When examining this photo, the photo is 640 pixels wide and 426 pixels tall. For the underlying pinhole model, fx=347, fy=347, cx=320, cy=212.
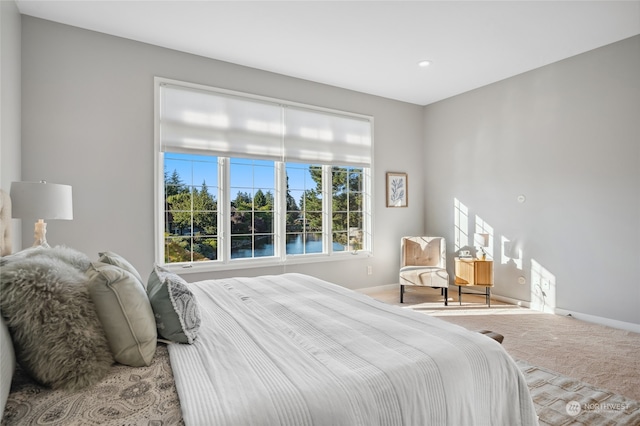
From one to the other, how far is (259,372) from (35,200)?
2.02 m

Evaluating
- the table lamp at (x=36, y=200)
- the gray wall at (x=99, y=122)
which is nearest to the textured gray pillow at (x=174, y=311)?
the table lamp at (x=36, y=200)

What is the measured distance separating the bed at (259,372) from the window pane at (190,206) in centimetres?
211

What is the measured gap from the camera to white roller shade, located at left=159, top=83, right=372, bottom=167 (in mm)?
3650

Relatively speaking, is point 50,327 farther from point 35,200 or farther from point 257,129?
point 257,129

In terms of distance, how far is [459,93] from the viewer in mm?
5012

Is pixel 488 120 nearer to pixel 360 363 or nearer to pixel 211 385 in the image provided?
pixel 360 363

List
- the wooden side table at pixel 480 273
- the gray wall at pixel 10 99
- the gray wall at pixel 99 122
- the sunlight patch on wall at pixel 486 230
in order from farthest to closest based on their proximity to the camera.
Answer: the sunlight patch on wall at pixel 486 230, the wooden side table at pixel 480 273, the gray wall at pixel 99 122, the gray wall at pixel 10 99

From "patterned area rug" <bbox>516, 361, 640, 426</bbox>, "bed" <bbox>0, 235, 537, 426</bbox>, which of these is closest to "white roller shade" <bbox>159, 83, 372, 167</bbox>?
"bed" <bbox>0, 235, 537, 426</bbox>

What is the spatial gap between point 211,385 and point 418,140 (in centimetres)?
516

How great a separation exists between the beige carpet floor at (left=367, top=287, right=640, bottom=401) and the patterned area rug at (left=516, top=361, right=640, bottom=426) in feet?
0.46

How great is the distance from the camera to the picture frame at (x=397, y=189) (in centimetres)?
520

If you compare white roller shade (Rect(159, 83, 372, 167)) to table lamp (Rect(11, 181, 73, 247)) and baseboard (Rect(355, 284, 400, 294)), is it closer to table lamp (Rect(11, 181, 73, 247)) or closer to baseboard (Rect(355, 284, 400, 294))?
table lamp (Rect(11, 181, 73, 247))

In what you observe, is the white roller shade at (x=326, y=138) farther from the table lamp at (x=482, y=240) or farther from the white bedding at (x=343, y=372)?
the white bedding at (x=343, y=372)

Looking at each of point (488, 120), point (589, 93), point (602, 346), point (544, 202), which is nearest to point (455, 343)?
point (602, 346)
